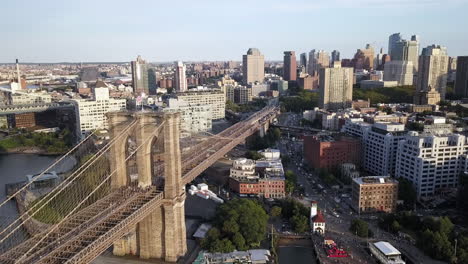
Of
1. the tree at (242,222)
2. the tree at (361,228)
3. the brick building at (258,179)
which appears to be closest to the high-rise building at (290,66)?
the brick building at (258,179)

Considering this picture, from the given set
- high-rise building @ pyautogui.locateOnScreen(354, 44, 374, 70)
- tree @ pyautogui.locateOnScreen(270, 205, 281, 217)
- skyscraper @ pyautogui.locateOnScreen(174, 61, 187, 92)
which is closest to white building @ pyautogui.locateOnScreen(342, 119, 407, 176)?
tree @ pyautogui.locateOnScreen(270, 205, 281, 217)

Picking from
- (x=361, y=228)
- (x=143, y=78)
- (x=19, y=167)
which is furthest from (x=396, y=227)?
(x=143, y=78)

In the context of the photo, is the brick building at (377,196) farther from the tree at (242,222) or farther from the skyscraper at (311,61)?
the skyscraper at (311,61)

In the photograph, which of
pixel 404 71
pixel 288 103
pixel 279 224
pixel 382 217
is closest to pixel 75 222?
pixel 279 224

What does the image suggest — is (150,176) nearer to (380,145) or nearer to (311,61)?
(380,145)

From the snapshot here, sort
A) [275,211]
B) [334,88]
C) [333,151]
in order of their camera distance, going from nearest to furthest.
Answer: [275,211] → [333,151] → [334,88]

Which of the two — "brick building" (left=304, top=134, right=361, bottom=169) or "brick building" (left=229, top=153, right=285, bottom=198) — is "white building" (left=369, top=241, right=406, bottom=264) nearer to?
"brick building" (left=229, top=153, right=285, bottom=198)
